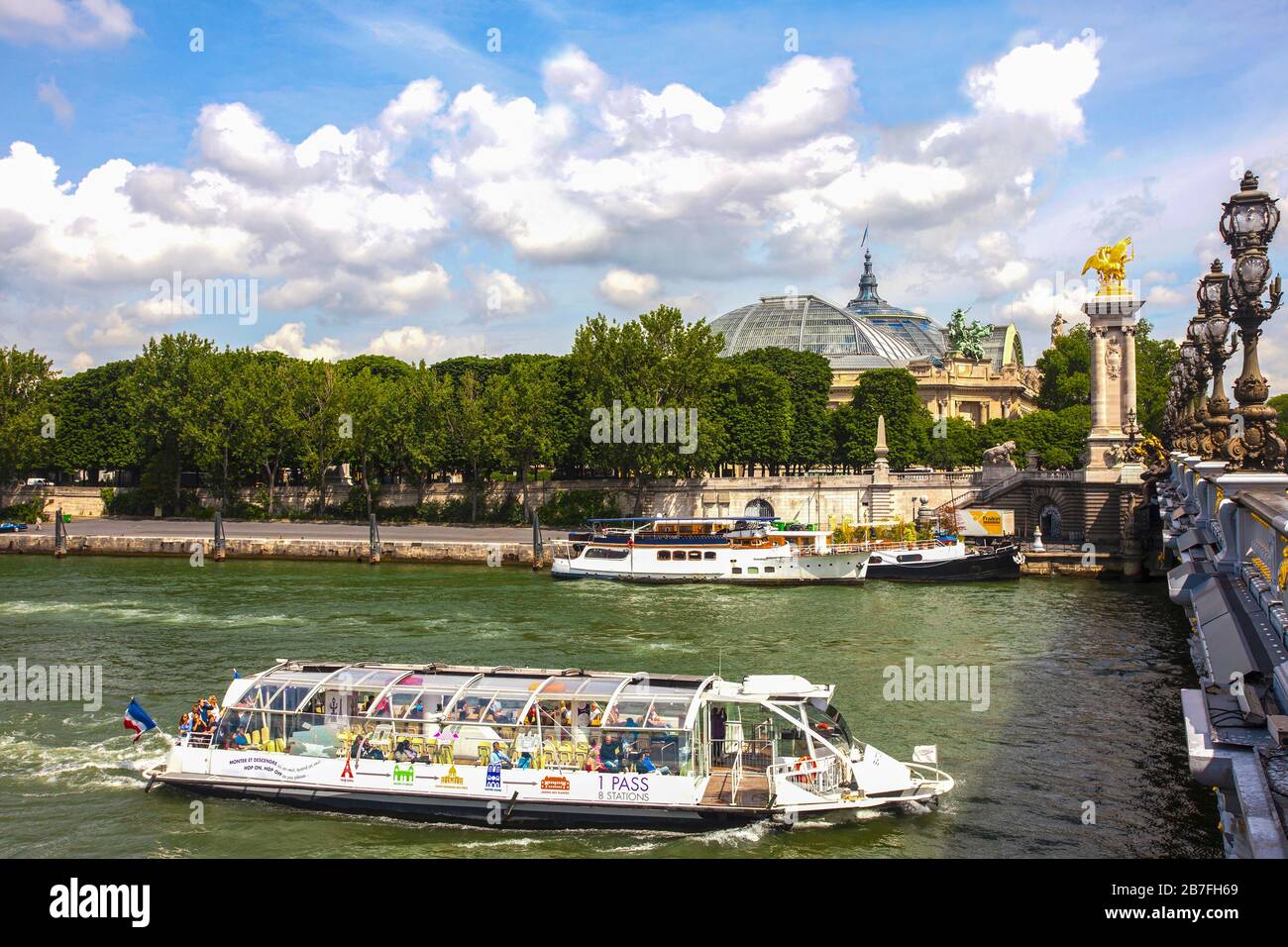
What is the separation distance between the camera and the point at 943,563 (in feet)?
175

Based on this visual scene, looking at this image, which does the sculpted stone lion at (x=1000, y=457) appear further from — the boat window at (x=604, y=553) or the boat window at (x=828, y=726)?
the boat window at (x=828, y=726)

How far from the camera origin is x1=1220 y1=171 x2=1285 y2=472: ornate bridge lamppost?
2327cm

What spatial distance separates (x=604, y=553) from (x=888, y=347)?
96.7 metres

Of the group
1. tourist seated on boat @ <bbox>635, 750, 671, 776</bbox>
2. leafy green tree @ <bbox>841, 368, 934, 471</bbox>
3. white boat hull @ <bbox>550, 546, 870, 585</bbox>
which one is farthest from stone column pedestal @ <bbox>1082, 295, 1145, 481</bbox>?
tourist seated on boat @ <bbox>635, 750, 671, 776</bbox>

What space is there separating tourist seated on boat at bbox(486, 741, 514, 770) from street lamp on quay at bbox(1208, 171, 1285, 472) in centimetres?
1583

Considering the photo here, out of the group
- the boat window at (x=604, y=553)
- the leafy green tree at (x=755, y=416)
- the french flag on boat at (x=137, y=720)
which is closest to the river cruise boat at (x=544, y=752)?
the french flag on boat at (x=137, y=720)

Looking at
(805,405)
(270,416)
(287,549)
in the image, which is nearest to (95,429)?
(270,416)

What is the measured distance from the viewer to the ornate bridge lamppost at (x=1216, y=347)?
31.8 m

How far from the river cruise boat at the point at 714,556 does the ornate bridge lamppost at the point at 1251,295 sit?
95.8 ft

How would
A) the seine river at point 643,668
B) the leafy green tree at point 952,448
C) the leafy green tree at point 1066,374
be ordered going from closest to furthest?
the seine river at point 643,668
the leafy green tree at point 952,448
the leafy green tree at point 1066,374

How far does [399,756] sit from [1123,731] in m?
15.8

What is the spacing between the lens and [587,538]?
59.4m
